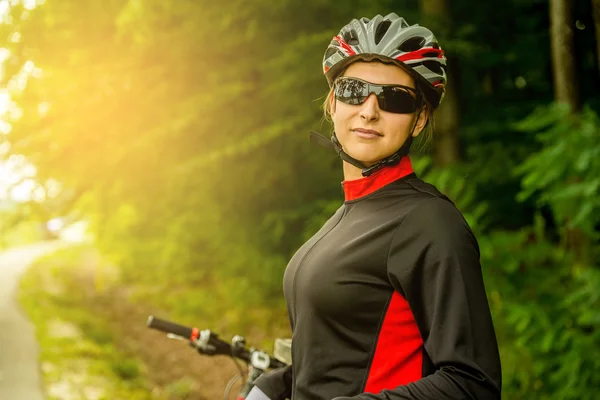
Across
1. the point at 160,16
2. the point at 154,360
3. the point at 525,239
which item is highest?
the point at 160,16

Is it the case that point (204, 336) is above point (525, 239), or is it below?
above

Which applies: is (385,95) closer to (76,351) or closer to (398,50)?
(398,50)

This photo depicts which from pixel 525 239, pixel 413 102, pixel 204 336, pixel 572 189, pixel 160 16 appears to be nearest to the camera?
pixel 413 102

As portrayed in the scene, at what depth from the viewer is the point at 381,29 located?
6.20ft

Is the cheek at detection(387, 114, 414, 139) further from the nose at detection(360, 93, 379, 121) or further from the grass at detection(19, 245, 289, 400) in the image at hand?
the grass at detection(19, 245, 289, 400)

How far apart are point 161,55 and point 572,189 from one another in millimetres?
6338

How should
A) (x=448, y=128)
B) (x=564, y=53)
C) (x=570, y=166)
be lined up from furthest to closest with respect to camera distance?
(x=448, y=128) < (x=564, y=53) < (x=570, y=166)

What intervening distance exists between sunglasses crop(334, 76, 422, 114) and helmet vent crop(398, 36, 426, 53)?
11 cm

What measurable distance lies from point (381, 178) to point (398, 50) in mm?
365

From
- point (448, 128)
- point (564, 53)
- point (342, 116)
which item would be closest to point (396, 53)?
point (342, 116)

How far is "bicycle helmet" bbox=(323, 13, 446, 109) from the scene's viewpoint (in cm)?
182

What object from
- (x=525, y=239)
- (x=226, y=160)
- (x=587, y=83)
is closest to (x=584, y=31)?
(x=587, y=83)

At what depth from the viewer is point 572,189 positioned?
4.82 meters

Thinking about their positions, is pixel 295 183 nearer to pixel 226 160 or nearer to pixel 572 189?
pixel 226 160
